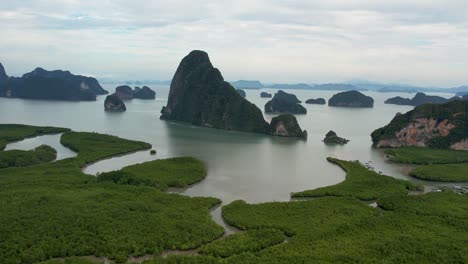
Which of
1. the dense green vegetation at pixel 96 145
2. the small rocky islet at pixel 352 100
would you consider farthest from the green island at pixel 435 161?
the small rocky islet at pixel 352 100

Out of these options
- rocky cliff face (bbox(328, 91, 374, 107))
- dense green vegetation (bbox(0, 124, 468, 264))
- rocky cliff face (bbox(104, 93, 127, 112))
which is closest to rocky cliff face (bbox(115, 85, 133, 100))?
rocky cliff face (bbox(104, 93, 127, 112))

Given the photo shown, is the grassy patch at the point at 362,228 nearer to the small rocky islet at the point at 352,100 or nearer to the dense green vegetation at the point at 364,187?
the dense green vegetation at the point at 364,187

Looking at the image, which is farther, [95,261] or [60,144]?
[60,144]

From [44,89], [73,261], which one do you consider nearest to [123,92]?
[44,89]

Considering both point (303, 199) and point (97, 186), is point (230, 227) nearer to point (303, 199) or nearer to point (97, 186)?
point (303, 199)

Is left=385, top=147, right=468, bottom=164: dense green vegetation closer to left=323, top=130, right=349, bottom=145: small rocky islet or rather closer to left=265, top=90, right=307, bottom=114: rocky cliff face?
left=323, top=130, right=349, bottom=145: small rocky islet

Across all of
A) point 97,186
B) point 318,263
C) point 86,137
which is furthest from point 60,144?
point 318,263
